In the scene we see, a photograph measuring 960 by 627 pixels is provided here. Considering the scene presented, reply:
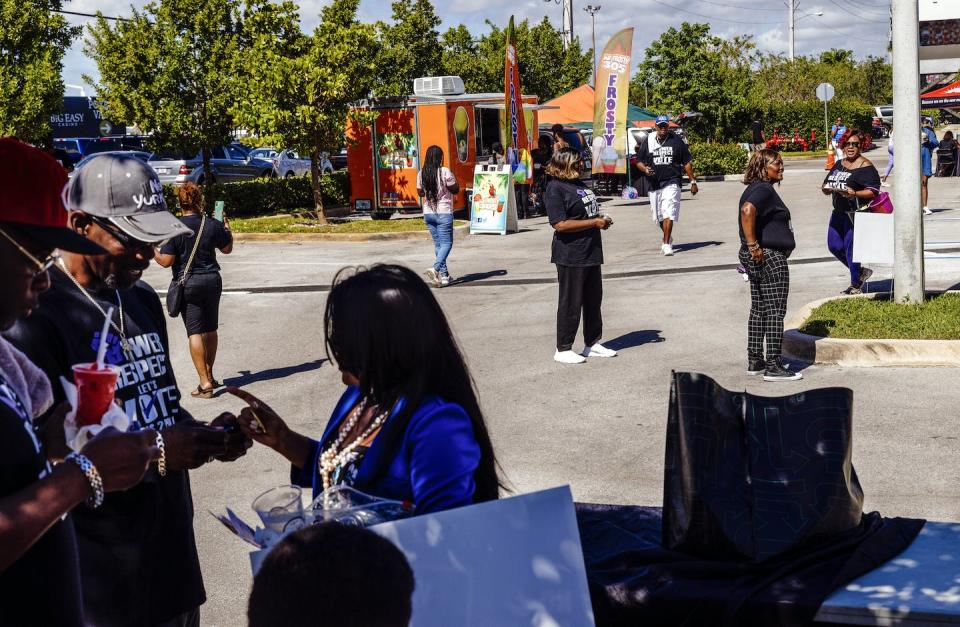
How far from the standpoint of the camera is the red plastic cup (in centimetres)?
235

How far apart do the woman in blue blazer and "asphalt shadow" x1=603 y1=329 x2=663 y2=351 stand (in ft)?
24.8

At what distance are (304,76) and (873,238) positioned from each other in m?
13.9

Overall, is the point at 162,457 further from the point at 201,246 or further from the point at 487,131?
the point at 487,131

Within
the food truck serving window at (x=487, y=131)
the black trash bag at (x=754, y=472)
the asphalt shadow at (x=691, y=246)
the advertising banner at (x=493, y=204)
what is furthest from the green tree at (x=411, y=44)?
the black trash bag at (x=754, y=472)

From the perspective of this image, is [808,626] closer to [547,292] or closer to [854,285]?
[854,285]

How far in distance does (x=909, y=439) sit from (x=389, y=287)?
5378mm

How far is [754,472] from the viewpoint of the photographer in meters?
3.85

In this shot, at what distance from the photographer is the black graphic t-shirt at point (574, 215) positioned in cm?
917

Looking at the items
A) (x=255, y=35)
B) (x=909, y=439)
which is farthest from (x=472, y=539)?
(x=255, y=35)

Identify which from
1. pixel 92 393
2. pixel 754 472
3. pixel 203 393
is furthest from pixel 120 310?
pixel 203 393

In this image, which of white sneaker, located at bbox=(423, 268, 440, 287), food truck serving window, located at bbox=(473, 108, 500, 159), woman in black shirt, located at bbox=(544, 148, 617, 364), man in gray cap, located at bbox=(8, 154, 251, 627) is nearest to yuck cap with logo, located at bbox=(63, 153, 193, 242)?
man in gray cap, located at bbox=(8, 154, 251, 627)

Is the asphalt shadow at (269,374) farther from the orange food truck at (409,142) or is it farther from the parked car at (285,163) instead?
the parked car at (285,163)

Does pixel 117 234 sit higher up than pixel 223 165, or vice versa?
pixel 223 165

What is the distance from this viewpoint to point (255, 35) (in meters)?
22.5
